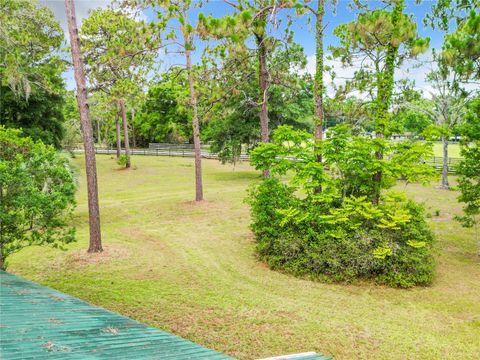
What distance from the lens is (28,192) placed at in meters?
8.80

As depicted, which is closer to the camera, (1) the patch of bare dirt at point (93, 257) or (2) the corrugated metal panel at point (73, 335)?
(2) the corrugated metal panel at point (73, 335)

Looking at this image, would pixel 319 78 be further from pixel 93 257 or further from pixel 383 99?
pixel 93 257

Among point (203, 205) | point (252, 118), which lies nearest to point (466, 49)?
point (203, 205)

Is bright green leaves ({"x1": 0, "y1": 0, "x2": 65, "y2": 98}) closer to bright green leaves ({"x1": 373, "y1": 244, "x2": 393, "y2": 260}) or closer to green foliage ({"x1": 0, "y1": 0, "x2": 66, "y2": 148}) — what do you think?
green foliage ({"x1": 0, "y1": 0, "x2": 66, "y2": 148})

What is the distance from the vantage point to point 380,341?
7.56 metres

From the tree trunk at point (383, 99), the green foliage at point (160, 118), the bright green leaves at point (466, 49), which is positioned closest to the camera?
the bright green leaves at point (466, 49)

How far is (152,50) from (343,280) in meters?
10.6

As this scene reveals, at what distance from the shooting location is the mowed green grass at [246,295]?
24.8ft

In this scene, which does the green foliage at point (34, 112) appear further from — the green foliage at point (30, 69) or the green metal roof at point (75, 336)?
the green metal roof at point (75, 336)

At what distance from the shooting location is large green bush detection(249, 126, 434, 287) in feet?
35.1

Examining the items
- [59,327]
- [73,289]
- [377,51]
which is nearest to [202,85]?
[377,51]

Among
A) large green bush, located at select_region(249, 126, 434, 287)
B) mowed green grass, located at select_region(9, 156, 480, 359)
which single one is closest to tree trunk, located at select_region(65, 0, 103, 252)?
mowed green grass, located at select_region(9, 156, 480, 359)

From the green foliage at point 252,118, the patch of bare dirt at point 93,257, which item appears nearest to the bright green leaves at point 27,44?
the patch of bare dirt at point 93,257

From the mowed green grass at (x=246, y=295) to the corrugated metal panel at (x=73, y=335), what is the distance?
9.35 feet
